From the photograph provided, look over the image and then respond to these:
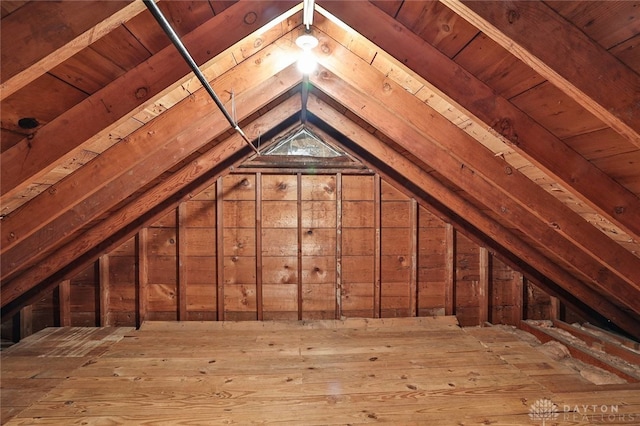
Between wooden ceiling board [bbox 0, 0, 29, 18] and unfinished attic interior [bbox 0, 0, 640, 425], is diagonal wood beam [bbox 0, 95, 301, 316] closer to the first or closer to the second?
unfinished attic interior [bbox 0, 0, 640, 425]

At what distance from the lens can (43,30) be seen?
2.58 ft

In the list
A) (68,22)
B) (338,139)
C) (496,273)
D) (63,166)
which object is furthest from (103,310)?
(496,273)

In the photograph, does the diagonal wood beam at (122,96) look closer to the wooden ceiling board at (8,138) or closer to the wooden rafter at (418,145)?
the wooden ceiling board at (8,138)

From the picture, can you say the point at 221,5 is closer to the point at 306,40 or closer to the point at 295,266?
the point at 306,40

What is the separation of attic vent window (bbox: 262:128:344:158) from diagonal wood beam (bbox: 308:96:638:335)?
1.99ft

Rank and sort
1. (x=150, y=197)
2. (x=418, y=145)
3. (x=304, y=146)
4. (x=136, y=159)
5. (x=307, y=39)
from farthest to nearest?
(x=304, y=146)
(x=150, y=197)
(x=418, y=145)
(x=136, y=159)
(x=307, y=39)

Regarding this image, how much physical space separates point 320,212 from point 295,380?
64.9 inches

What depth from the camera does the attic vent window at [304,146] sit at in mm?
3287

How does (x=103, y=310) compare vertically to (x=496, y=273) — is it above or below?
below

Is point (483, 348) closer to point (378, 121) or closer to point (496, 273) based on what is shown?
point (496, 273)

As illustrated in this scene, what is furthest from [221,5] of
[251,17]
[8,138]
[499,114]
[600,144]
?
[600,144]

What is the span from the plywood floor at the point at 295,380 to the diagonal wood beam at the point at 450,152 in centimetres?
90

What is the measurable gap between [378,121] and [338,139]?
4.02 ft

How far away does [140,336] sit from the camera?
2.98 metres
